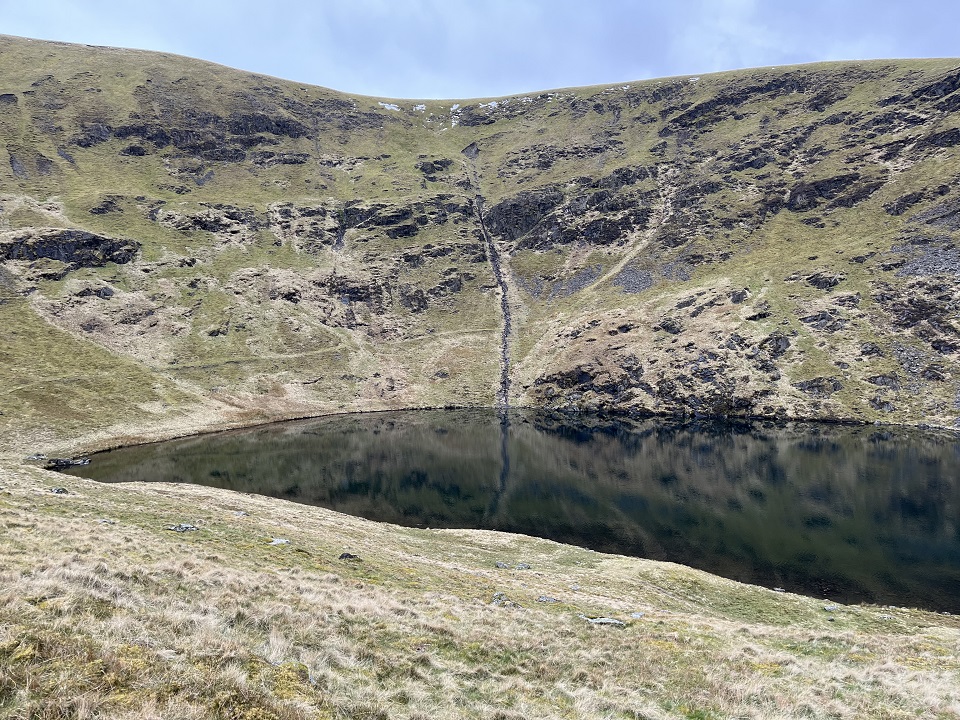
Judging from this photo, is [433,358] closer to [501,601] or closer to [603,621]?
[501,601]

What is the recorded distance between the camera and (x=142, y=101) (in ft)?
648

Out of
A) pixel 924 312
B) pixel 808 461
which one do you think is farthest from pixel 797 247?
pixel 808 461

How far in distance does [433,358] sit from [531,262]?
2183 inches

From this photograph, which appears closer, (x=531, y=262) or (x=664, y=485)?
(x=664, y=485)

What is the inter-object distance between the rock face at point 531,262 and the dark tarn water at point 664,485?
19.5 metres

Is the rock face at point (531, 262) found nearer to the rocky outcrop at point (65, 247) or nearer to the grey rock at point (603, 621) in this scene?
the rocky outcrop at point (65, 247)

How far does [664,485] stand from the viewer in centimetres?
5684

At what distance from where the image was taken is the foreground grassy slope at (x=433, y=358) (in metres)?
11.5

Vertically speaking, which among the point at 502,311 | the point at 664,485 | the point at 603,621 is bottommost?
the point at 664,485

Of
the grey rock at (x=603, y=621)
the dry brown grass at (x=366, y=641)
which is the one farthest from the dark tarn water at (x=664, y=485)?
the grey rock at (x=603, y=621)

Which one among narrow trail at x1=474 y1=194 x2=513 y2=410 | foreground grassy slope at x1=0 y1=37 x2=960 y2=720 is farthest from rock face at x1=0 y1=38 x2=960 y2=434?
foreground grassy slope at x1=0 y1=37 x2=960 y2=720

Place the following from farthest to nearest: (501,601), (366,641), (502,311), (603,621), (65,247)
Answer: (502,311) → (65,247) → (501,601) → (603,621) → (366,641)

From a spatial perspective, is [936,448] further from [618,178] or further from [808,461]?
[618,178]

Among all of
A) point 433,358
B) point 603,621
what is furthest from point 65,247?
point 603,621
